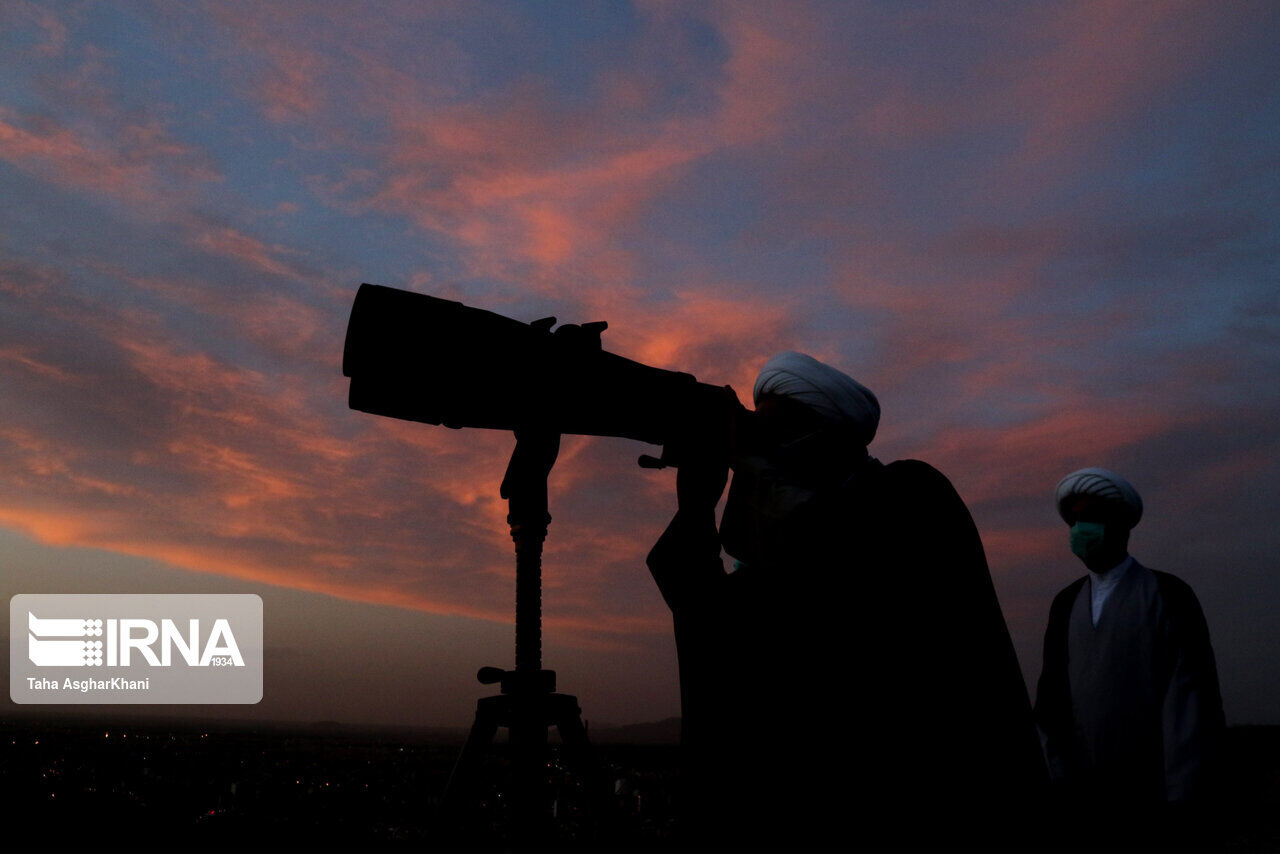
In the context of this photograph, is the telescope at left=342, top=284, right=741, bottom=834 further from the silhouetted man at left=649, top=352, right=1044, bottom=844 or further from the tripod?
the silhouetted man at left=649, top=352, right=1044, bottom=844

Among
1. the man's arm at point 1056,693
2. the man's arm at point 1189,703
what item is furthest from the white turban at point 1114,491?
the man's arm at point 1189,703

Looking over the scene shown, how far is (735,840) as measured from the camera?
2119 mm

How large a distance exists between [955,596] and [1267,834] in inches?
319

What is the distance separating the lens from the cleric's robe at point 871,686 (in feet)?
6.64

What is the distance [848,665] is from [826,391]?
0.75 m

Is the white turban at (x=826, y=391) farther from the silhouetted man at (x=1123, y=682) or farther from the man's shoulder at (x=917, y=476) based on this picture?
the silhouetted man at (x=1123, y=682)

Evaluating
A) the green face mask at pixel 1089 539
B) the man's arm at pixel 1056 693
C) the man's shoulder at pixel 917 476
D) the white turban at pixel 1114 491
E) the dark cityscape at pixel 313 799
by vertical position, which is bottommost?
the dark cityscape at pixel 313 799

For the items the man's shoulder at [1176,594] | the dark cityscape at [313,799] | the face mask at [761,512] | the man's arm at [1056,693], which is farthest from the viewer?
the dark cityscape at [313,799]

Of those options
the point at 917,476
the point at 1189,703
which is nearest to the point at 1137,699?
the point at 1189,703

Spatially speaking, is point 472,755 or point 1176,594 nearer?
point 472,755

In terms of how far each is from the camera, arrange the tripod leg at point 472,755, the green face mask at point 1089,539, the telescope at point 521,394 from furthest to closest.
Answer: the green face mask at point 1089,539, the telescope at point 521,394, the tripod leg at point 472,755

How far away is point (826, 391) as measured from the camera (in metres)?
2.40

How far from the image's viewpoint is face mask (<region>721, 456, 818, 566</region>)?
221 cm

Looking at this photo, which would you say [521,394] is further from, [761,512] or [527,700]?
[761,512]
